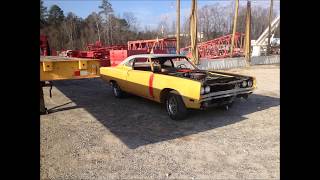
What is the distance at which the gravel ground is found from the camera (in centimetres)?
377

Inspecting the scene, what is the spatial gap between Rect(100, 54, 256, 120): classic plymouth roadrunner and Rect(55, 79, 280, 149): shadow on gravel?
0.32m

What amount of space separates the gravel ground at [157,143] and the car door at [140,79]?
46cm

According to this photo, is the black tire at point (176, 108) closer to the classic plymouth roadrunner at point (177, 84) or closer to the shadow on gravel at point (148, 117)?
the classic plymouth roadrunner at point (177, 84)

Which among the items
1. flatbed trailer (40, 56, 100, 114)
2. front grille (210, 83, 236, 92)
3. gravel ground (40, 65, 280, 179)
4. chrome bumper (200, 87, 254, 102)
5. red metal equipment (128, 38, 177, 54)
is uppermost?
red metal equipment (128, 38, 177, 54)

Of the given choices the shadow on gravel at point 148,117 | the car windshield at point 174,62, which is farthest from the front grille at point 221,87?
the car windshield at point 174,62

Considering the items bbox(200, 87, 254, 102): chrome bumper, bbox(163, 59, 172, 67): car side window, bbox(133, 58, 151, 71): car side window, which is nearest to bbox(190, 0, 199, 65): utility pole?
bbox(163, 59, 172, 67): car side window

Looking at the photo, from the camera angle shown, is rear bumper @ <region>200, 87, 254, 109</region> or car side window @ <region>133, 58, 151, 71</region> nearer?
rear bumper @ <region>200, 87, 254, 109</region>

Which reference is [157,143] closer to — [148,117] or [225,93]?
[148,117]

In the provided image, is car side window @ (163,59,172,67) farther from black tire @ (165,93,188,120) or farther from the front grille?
the front grille

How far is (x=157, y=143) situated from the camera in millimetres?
4773

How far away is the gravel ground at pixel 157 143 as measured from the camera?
12.4 ft

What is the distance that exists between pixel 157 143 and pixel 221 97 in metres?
1.95

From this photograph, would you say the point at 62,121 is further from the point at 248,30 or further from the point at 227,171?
the point at 248,30
